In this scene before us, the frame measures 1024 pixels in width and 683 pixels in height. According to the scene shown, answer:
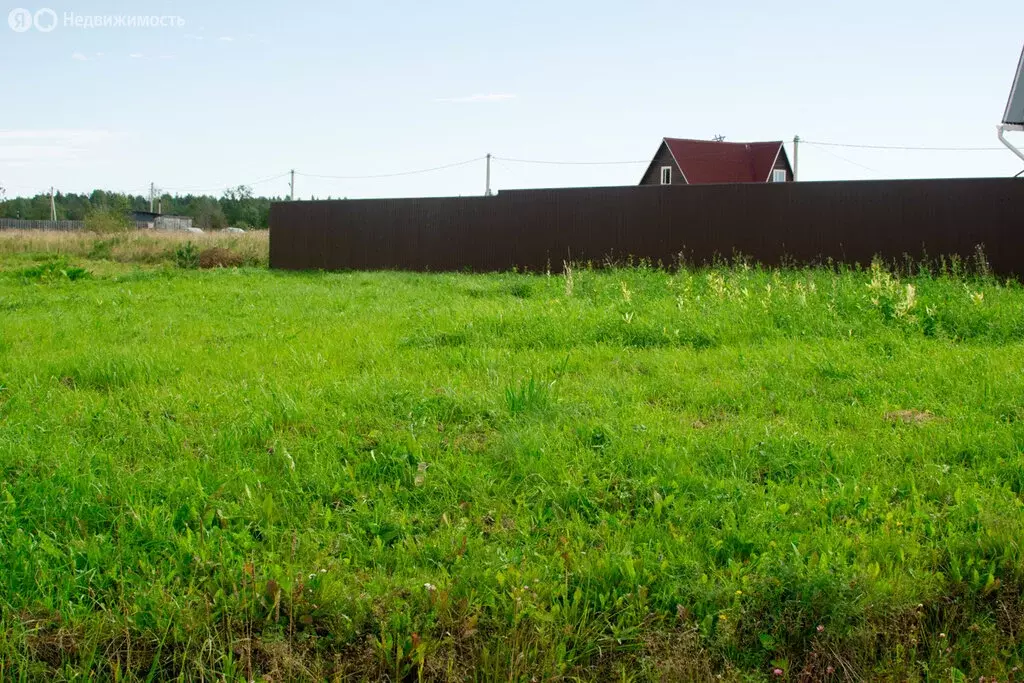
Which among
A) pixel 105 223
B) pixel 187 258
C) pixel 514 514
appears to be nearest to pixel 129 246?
pixel 187 258

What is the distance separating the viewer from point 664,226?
14523 mm

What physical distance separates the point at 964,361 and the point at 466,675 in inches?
178

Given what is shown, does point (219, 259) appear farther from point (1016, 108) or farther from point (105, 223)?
point (1016, 108)

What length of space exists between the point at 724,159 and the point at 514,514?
33.6 metres

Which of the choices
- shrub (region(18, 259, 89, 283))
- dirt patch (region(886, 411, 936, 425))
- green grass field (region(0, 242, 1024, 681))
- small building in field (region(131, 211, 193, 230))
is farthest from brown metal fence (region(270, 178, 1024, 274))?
small building in field (region(131, 211, 193, 230))

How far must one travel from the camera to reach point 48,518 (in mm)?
3178

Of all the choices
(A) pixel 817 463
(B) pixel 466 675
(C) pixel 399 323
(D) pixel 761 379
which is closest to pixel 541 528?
(B) pixel 466 675

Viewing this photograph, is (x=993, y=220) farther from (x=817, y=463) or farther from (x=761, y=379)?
(x=817, y=463)

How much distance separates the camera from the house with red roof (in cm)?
3322

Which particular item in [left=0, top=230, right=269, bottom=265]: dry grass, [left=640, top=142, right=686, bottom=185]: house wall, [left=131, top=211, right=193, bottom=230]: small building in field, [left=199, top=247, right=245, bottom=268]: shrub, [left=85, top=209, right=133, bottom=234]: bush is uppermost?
[left=640, top=142, right=686, bottom=185]: house wall

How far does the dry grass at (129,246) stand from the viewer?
72.1 ft

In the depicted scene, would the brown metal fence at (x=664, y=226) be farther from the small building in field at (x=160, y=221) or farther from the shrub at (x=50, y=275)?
the small building in field at (x=160, y=221)

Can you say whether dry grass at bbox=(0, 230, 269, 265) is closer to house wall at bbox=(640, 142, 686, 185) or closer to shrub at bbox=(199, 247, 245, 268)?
shrub at bbox=(199, 247, 245, 268)

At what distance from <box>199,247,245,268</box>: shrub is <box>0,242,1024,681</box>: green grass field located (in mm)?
15421
